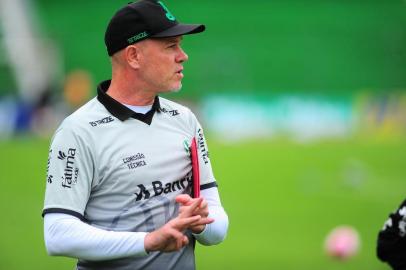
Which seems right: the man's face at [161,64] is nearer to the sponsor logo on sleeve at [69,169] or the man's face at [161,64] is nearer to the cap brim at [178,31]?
the cap brim at [178,31]

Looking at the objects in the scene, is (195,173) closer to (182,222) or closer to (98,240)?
(182,222)

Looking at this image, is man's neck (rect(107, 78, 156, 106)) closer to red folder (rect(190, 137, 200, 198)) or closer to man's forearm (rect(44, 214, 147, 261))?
red folder (rect(190, 137, 200, 198))

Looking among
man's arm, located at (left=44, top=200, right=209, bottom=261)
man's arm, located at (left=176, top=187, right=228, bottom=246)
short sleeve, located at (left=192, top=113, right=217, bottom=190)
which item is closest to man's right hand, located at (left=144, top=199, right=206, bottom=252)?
man's arm, located at (left=44, top=200, right=209, bottom=261)

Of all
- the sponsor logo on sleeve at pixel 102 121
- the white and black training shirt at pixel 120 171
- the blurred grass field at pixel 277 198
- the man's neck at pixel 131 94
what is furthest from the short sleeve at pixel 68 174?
the blurred grass field at pixel 277 198

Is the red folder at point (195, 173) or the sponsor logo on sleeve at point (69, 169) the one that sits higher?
the sponsor logo on sleeve at point (69, 169)

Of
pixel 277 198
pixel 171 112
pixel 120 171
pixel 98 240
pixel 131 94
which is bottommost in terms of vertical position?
pixel 277 198

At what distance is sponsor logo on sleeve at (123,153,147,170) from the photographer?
4285 mm

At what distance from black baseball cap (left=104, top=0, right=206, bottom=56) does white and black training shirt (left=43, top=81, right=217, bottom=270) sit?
0.31 m

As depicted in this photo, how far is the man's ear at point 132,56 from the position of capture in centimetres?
441

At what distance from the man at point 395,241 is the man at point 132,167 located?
0.83m

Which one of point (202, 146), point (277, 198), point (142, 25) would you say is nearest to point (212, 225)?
point (202, 146)

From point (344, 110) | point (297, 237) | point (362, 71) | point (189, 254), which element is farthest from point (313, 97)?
point (189, 254)

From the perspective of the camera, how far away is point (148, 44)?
14.4ft

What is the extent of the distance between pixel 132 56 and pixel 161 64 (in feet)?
0.49
